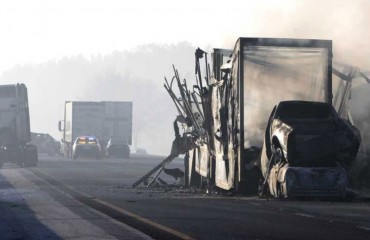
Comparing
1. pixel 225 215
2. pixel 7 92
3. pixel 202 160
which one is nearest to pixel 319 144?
pixel 225 215

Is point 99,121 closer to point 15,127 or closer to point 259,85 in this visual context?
point 15,127

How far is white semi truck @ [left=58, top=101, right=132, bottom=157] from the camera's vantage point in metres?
67.6

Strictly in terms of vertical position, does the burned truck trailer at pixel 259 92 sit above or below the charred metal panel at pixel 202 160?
above

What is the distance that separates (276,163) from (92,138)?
43.2 metres

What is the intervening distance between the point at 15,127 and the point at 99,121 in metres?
24.0

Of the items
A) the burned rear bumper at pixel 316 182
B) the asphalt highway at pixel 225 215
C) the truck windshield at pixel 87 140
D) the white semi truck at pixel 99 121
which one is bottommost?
the asphalt highway at pixel 225 215

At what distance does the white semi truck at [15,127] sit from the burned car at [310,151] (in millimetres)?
25139

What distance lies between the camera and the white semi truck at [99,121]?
6762 cm

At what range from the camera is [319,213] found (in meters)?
16.2

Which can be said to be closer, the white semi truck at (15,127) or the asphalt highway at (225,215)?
the asphalt highway at (225,215)

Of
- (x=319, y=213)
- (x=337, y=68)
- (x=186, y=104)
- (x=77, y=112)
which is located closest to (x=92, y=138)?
(x=77, y=112)

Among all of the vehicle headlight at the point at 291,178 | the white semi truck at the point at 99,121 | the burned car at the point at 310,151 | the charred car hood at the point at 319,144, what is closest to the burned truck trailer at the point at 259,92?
the burned car at the point at 310,151

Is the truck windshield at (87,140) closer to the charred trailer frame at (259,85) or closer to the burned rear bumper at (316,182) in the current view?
the charred trailer frame at (259,85)

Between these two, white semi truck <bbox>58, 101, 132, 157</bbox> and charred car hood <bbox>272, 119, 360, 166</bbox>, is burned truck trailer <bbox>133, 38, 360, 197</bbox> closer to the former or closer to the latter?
charred car hood <bbox>272, 119, 360, 166</bbox>
